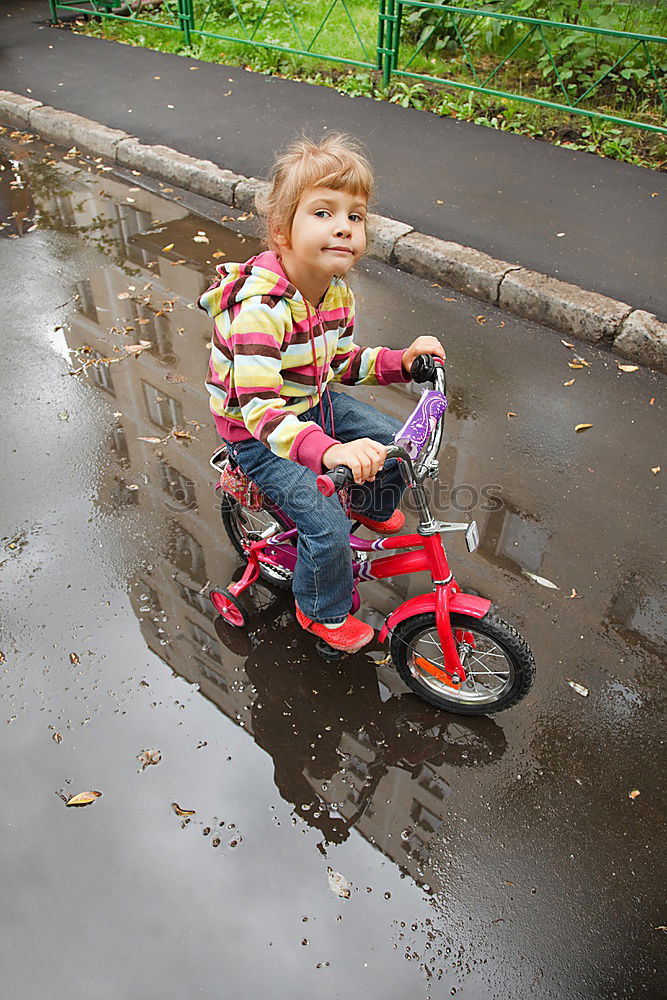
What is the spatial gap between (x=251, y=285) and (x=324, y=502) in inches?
28.6

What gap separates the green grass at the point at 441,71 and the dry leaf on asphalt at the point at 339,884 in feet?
21.8

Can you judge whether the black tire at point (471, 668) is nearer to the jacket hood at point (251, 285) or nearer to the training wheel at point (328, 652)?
the training wheel at point (328, 652)

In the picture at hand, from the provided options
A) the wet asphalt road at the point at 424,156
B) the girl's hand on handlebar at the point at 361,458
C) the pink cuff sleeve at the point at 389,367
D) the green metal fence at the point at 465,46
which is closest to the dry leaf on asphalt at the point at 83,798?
the girl's hand on handlebar at the point at 361,458

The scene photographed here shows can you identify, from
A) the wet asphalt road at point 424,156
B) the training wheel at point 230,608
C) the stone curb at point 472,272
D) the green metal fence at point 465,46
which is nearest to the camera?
the training wheel at point 230,608

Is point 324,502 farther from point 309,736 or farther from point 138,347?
point 138,347

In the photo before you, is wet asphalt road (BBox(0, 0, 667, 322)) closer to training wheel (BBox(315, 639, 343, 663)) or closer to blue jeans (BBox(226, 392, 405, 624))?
blue jeans (BBox(226, 392, 405, 624))

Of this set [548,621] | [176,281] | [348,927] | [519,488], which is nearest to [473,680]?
[548,621]

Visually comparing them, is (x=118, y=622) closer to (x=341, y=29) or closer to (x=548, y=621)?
(x=548, y=621)

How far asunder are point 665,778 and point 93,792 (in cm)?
195

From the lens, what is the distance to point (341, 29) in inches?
396

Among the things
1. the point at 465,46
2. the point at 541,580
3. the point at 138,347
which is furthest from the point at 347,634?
the point at 465,46

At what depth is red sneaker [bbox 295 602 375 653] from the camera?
2.77 m

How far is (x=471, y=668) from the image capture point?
9.22 ft

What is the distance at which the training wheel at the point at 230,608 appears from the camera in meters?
3.04
